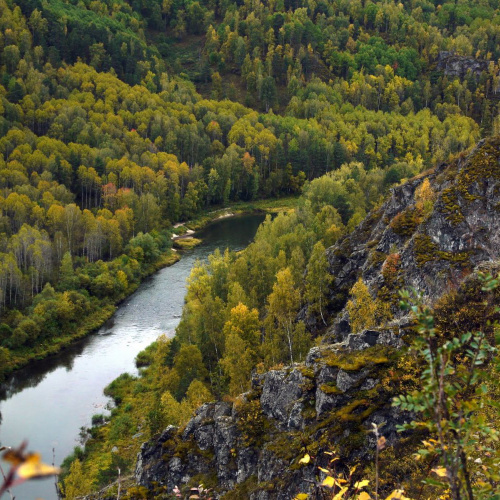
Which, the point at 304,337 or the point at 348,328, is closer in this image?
the point at 348,328

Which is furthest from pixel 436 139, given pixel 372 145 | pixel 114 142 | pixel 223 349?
pixel 223 349

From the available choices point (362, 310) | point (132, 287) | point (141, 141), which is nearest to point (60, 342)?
point (132, 287)

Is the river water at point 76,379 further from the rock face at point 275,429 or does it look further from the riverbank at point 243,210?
the riverbank at point 243,210

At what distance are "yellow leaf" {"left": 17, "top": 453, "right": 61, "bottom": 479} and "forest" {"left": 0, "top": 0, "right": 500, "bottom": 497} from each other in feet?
127

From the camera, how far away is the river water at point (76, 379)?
4809cm

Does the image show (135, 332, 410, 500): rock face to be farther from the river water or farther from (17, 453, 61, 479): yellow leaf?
(17, 453, 61, 479): yellow leaf

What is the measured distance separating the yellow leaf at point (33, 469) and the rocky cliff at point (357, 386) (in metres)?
12.0

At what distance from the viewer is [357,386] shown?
27438 mm

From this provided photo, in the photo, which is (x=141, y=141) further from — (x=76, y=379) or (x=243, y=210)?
(x=76, y=379)

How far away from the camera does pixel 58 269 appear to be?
82.2 meters

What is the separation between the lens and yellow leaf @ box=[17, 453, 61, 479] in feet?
9.49

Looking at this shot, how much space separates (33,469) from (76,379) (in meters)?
60.0

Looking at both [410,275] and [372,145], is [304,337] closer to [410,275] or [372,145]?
[410,275]

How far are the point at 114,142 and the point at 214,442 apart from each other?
106673 millimetres
